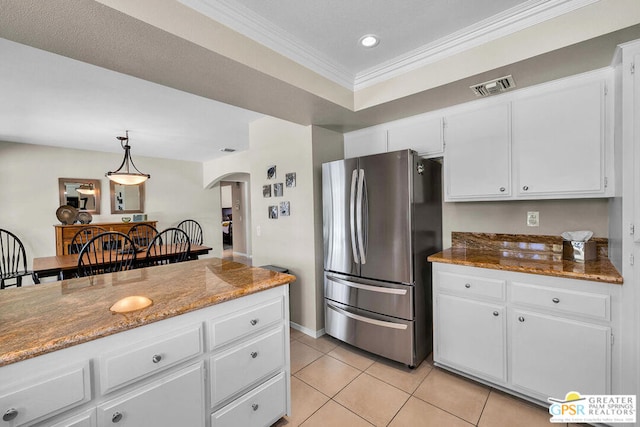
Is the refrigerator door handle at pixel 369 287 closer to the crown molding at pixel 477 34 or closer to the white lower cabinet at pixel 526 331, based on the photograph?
the white lower cabinet at pixel 526 331

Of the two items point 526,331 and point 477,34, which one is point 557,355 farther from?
point 477,34

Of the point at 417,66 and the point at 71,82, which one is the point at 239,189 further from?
the point at 417,66

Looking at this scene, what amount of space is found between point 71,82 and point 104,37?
1.63m

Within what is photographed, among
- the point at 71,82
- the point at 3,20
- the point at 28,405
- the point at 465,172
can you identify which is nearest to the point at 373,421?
the point at 28,405

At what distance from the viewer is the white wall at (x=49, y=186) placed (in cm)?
436

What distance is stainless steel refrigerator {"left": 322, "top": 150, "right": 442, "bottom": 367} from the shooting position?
85.9 inches

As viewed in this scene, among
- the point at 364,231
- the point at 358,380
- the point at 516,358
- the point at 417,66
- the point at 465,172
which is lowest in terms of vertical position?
the point at 358,380

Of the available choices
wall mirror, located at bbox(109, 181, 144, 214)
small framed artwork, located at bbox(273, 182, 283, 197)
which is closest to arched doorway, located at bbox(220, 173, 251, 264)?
wall mirror, located at bbox(109, 181, 144, 214)

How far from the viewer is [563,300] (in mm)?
1662

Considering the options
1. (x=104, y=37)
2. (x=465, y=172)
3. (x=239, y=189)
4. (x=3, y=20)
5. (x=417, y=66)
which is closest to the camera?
(x=3, y=20)

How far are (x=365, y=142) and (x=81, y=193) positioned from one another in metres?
5.37

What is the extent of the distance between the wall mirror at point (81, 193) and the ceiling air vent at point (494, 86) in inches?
250

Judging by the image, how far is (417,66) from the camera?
82.3 inches

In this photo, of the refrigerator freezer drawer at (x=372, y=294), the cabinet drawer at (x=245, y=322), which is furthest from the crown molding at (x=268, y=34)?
the refrigerator freezer drawer at (x=372, y=294)
